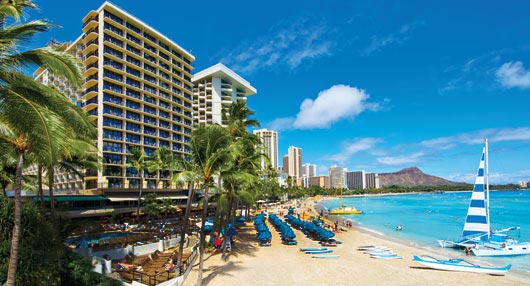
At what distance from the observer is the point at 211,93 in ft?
274

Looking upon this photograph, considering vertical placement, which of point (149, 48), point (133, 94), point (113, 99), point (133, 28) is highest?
point (133, 28)

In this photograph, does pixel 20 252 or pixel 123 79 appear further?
pixel 123 79

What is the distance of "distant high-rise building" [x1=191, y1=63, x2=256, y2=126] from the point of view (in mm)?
82562

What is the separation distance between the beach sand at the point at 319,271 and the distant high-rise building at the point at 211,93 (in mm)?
58974

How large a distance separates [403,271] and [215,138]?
16.0m

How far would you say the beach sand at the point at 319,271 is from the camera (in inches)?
738

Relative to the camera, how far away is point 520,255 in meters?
28.3

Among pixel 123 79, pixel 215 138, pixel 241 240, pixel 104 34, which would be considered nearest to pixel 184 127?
pixel 123 79

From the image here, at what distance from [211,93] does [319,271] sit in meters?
68.6

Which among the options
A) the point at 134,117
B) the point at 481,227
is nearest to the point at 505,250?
the point at 481,227

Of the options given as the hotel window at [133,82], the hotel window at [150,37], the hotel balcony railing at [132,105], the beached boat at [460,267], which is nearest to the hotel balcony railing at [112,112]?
the hotel balcony railing at [132,105]

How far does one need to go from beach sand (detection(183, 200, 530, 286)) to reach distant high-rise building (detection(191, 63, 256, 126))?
58974mm

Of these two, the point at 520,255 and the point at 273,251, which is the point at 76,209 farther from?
the point at 520,255

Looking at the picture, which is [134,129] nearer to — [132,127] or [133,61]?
[132,127]
